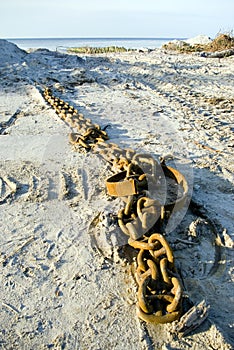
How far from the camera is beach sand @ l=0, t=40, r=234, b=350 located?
5.98ft

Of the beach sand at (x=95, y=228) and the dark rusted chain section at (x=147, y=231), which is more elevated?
the dark rusted chain section at (x=147, y=231)

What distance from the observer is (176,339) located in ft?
5.68

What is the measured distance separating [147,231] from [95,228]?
52cm

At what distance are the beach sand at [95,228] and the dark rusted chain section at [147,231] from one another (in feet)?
0.34

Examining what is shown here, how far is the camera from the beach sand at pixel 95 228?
5.98 feet

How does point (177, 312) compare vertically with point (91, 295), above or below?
above

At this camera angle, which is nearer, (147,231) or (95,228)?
(147,231)

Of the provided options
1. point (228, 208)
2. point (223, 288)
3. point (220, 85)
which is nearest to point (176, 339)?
point (223, 288)

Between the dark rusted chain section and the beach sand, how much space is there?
0.34 ft

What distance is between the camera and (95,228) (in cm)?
256

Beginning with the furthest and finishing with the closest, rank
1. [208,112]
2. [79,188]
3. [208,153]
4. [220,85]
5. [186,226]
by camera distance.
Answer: [220,85] → [208,112] → [208,153] → [79,188] → [186,226]

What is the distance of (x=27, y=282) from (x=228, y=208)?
166cm

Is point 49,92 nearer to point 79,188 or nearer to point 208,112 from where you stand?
point 208,112

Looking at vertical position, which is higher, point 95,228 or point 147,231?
point 147,231
